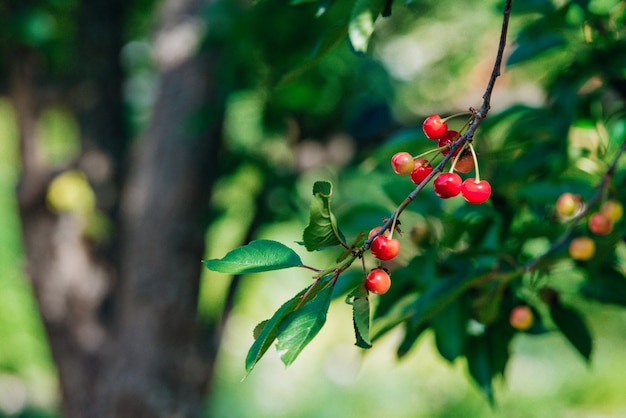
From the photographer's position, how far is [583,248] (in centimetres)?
88

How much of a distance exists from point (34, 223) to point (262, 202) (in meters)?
0.80

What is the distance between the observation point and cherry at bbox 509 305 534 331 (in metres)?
0.94

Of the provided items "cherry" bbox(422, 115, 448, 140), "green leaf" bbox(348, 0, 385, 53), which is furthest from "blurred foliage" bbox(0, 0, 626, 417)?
"cherry" bbox(422, 115, 448, 140)

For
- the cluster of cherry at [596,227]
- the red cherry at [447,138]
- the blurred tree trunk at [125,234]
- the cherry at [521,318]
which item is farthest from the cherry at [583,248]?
the blurred tree trunk at [125,234]

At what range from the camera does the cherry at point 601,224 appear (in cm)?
89

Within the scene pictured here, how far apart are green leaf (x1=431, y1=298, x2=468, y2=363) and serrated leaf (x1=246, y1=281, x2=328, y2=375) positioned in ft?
1.46

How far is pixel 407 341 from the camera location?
944mm

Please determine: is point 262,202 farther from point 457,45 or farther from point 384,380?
point 384,380

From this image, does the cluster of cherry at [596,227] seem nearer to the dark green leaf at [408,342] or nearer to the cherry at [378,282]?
the dark green leaf at [408,342]

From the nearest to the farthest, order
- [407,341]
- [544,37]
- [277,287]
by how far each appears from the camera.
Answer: [407,341] → [544,37] → [277,287]

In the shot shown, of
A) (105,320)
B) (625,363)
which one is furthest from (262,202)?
(625,363)

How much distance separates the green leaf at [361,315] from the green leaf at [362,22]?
201mm

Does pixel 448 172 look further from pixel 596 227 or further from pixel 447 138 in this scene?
pixel 596 227

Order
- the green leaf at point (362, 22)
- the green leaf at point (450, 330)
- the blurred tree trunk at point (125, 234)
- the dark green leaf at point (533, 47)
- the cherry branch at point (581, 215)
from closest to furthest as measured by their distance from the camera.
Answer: the green leaf at point (362, 22), the cherry branch at point (581, 215), the green leaf at point (450, 330), the dark green leaf at point (533, 47), the blurred tree trunk at point (125, 234)
